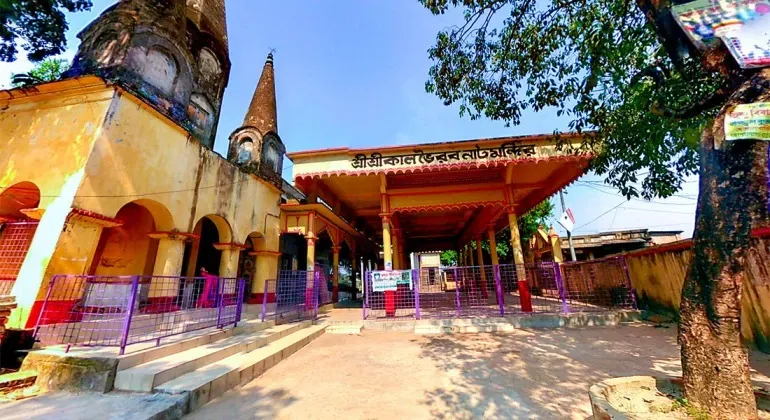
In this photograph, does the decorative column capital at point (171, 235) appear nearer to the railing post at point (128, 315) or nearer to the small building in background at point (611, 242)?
the railing post at point (128, 315)

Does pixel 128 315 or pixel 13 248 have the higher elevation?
pixel 13 248

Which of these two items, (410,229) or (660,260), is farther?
(410,229)

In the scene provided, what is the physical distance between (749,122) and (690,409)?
6.32 ft

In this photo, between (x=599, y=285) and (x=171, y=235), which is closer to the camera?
(x=171, y=235)

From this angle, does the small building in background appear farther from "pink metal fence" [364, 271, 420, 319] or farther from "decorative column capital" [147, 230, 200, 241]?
"decorative column capital" [147, 230, 200, 241]

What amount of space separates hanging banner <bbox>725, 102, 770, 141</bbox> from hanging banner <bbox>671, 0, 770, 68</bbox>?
1.21 feet

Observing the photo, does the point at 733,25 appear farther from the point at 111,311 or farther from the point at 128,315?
the point at 111,311

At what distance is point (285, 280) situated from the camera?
22.2 feet

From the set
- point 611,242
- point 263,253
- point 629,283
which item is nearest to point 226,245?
point 263,253

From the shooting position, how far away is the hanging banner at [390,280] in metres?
7.55

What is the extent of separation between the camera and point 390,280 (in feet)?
24.9

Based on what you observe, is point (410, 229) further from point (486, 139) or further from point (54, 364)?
point (54, 364)

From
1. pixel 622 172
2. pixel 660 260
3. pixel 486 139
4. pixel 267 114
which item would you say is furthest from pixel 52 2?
pixel 660 260

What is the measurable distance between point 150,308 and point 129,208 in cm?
413
